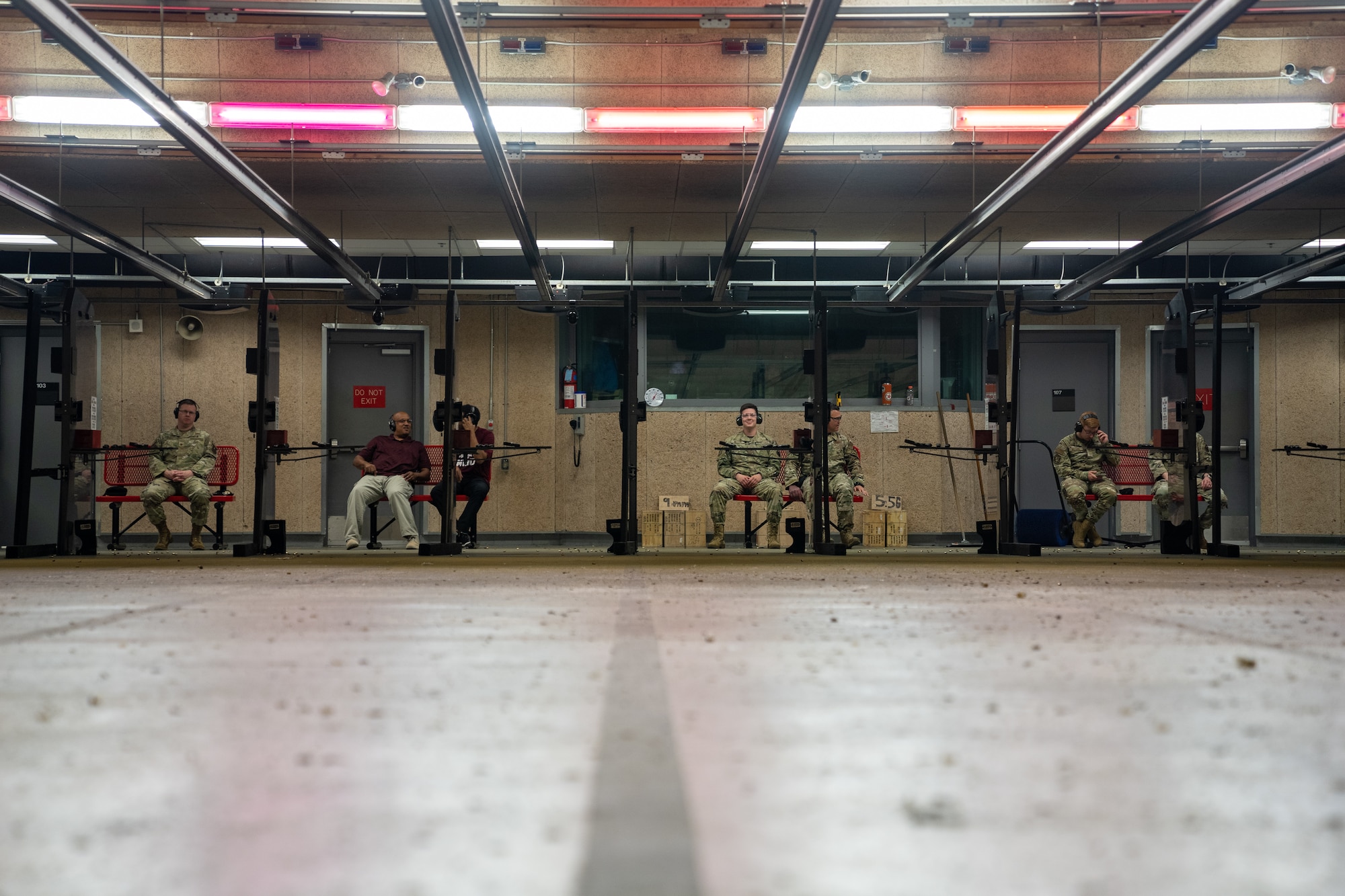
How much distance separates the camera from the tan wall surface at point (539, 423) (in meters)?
10.0

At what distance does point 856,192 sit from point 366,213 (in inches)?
145

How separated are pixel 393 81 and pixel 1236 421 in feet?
28.9

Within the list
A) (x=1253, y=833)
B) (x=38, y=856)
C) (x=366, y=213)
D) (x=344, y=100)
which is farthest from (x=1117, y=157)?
(x=38, y=856)

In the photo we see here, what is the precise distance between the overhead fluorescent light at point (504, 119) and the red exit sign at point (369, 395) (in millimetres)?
4506

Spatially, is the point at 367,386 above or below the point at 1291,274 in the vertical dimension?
below

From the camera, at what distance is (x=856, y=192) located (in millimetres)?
7184

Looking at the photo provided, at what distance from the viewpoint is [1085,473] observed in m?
8.43

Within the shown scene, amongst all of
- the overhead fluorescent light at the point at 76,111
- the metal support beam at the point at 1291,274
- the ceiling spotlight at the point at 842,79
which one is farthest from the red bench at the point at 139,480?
the metal support beam at the point at 1291,274

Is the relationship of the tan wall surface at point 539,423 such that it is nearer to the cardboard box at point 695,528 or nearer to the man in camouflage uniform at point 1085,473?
the cardboard box at point 695,528

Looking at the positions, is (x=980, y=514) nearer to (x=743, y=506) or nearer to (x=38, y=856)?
(x=743, y=506)

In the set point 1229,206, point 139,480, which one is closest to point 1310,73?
point 1229,206

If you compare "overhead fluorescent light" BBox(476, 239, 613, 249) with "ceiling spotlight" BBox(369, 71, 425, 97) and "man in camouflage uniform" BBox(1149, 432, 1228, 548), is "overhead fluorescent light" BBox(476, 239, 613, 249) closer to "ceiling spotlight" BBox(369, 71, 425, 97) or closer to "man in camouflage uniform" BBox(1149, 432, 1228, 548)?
"ceiling spotlight" BBox(369, 71, 425, 97)

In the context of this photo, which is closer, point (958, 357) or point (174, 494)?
point (174, 494)

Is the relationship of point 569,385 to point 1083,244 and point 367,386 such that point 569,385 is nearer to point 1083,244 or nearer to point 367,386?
point 367,386
